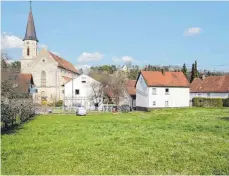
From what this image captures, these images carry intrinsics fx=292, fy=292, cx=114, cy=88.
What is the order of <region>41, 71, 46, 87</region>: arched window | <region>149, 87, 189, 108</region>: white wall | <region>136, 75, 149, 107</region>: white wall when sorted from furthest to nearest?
<region>41, 71, 46, 87</region>: arched window → <region>136, 75, 149, 107</region>: white wall → <region>149, 87, 189, 108</region>: white wall

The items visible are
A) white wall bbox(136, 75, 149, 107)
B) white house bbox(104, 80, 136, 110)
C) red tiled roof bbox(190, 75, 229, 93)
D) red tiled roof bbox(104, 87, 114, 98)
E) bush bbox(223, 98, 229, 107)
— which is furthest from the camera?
red tiled roof bbox(190, 75, 229, 93)

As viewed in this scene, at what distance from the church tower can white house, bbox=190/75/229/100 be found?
127ft

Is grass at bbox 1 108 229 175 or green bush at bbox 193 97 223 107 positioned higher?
green bush at bbox 193 97 223 107

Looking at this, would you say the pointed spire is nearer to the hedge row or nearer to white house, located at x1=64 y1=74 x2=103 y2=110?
white house, located at x1=64 y1=74 x2=103 y2=110

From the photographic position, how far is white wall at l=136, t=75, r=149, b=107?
47938mm

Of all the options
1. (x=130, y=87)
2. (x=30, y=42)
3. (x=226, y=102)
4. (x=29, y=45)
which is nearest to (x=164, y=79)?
(x=130, y=87)

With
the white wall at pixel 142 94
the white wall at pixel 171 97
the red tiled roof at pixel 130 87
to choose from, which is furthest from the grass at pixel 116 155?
the red tiled roof at pixel 130 87

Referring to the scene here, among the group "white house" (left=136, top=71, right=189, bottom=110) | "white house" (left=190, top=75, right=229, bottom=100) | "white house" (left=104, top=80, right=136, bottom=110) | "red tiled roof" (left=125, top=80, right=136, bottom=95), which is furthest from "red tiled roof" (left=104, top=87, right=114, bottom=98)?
"white house" (left=190, top=75, right=229, bottom=100)

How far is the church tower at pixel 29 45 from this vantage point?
70.2 meters

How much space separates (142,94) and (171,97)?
4.90 meters

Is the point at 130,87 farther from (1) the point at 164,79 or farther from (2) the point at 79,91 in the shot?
(2) the point at 79,91

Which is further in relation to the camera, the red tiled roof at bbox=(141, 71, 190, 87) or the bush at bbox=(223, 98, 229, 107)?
the bush at bbox=(223, 98, 229, 107)

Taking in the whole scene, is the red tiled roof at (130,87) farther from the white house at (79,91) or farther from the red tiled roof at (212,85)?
the red tiled roof at (212,85)

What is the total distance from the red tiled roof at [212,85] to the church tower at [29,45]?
3878 centimetres
